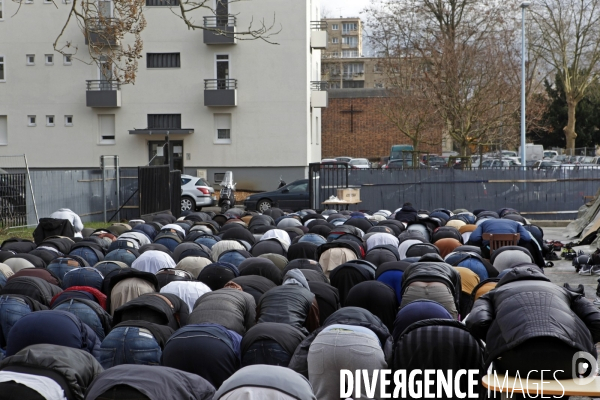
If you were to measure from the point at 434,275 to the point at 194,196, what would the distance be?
25821 millimetres

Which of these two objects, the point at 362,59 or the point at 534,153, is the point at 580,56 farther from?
the point at 362,59

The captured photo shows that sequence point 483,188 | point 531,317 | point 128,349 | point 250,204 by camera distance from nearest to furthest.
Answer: point 531,317 < point 128,349 < point 483,188 < point 250,204

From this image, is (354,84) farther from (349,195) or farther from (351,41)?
(349,195)

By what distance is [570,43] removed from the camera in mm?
66000

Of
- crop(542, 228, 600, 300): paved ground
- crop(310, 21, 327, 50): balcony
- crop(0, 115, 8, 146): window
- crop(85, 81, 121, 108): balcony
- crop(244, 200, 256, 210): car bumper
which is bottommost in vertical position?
crop(542, 228, 600, 300): paved ground

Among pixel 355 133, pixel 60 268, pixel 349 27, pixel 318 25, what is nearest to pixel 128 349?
pixel 60 268

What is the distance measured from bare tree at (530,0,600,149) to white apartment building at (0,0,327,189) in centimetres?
2832

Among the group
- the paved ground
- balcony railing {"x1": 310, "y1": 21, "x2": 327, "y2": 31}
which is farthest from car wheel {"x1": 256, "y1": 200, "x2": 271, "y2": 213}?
the paved ground

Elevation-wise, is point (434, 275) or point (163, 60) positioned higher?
point (163, 60)

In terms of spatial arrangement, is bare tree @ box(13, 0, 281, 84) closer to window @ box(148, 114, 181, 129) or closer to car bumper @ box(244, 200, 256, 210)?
window @ box(148, 114, 181, 129)

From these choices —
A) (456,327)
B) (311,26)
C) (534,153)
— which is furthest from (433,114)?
(456,327)

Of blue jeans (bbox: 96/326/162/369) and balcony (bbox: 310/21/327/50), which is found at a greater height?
balcony (bbox: 310/21/327/50)

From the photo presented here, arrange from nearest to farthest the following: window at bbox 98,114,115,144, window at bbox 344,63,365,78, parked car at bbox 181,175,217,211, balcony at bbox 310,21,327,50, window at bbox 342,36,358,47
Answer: parked car at bbox 181,175,217,211 → window at bbox 98,114,115,144 → balcony at bbox 310,21,327,50 → window at bbox 344,63,365,78 → window at bbox 342,36,358,47

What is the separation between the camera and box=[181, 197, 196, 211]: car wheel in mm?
34562
